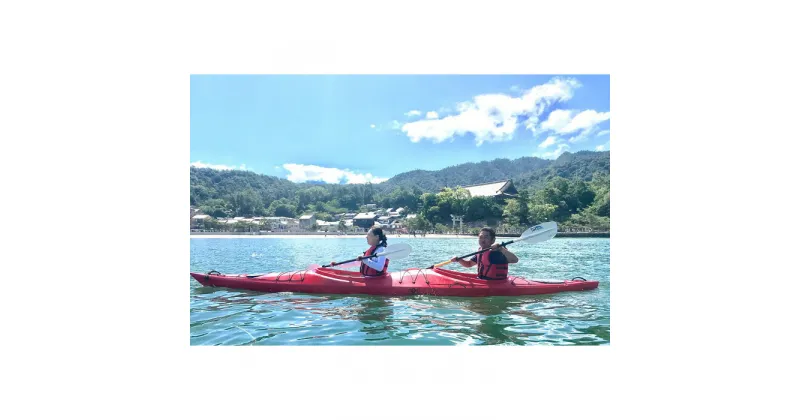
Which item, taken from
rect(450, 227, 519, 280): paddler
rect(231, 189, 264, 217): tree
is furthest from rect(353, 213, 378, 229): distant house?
rect(450, 227, 519, 280): paddler

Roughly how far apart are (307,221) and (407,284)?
25309mm

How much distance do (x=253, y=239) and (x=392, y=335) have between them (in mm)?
23545

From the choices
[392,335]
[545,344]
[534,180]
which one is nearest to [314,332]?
[392,335]

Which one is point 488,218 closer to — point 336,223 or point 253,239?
point 336,223

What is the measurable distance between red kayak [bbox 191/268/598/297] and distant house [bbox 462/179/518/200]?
76.3ft

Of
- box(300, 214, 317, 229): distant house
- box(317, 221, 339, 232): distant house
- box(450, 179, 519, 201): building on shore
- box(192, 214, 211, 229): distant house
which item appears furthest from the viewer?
box(300, 214, 317, 229): distant house

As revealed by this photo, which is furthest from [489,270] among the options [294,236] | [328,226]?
[328,226]

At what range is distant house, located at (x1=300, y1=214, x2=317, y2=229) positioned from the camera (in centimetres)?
2986

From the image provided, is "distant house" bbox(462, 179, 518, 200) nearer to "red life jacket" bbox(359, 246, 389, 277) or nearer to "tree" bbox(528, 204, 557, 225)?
"tree" bbox(528, 204, 557, 225)

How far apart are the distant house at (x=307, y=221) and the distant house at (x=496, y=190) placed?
11379mm

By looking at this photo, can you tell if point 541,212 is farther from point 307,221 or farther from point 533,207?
point 307,221

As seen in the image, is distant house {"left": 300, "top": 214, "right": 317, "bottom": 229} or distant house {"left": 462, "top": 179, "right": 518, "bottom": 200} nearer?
distant house {"left": 462, "top": 179, "right": 518, "bottom": 200}

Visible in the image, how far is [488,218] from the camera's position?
27.7 m

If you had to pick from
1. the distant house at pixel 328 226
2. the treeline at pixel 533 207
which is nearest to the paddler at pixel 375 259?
the treeline at pixel 533 207
